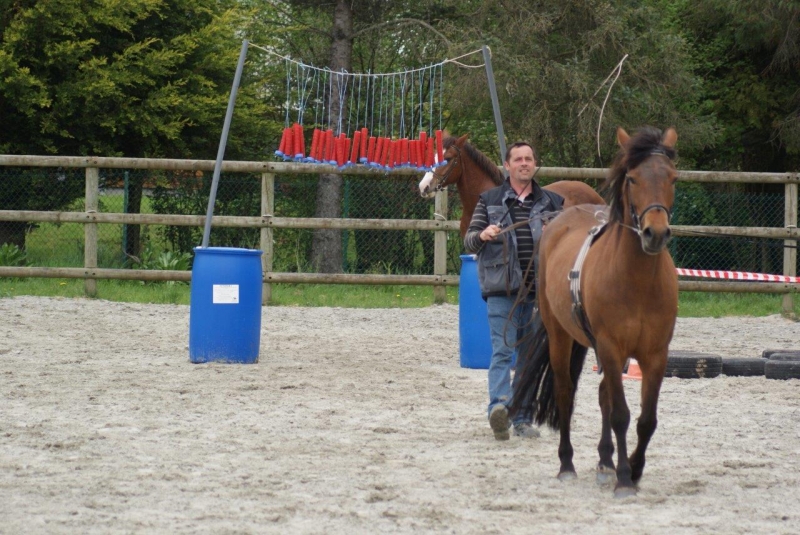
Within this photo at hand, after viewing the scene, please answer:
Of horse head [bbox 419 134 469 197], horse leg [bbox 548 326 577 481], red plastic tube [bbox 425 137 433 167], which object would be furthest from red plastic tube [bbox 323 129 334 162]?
horse leg [bbox 548 326 577 481]

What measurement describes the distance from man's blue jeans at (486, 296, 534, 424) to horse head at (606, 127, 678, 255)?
1298 mm

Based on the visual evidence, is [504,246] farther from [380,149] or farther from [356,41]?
[356,41]

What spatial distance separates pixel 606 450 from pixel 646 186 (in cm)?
123

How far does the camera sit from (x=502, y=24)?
48.3 feet

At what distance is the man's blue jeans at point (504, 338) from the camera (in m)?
5.47

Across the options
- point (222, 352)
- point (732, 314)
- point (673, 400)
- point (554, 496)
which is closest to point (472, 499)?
point (554, 496)

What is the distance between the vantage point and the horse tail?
5082 millimetres

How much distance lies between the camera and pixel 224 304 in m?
7.69

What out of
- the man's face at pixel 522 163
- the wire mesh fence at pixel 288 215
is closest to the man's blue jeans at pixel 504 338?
the man's face at pixel 522 163

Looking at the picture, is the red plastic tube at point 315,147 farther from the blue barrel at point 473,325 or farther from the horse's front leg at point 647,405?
the horse's front leg at point 647,405

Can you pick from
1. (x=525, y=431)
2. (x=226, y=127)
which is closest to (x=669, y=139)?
(x=525, y=431)

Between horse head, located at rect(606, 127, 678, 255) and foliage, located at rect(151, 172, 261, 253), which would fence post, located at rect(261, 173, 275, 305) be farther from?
horse head, located at rect(606, 127, 678, 255)

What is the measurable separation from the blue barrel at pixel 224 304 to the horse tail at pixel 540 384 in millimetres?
3114

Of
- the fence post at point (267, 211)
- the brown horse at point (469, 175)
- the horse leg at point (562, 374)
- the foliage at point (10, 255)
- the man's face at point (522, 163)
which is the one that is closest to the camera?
the horse leg at point (562, 374)
